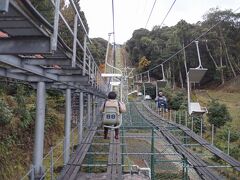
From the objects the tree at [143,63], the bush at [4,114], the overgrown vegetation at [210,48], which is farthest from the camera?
the tree at [143,63]

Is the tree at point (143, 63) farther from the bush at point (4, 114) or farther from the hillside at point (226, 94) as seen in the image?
the bush at point (4, 114)

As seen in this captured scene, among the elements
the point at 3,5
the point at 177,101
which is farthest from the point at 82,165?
the point at 177,101

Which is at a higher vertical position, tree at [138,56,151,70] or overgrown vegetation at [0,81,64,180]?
tree at [138,56,151,70]

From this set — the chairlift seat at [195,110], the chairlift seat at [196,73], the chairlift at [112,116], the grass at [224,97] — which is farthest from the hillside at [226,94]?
the chairlift at [112,116]

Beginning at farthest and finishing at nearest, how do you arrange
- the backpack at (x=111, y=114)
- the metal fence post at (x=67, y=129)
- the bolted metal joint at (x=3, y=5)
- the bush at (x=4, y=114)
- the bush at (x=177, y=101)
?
the bush at (x=177, y=101) < the bush at (x=4, y=114) < the metal fence post at (x=67, y=129) < the backpack at (x=111, y=114) < the bolted metal joint at (x=3, y=5)

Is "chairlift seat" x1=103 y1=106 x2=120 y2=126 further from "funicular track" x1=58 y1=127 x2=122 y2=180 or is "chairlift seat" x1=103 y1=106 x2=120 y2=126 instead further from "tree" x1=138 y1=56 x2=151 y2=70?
"tree" x1=138 y1=56 x2=151 y2=70

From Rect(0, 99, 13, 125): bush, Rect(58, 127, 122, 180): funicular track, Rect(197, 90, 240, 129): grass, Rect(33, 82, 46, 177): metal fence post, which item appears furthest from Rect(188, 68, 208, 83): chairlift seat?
Rect(197, 90, 240, 129): grass

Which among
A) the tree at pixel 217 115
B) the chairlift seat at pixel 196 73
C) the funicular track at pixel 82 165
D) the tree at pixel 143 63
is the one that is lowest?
the funicular track at pixel 82 165

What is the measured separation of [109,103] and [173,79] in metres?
44.8

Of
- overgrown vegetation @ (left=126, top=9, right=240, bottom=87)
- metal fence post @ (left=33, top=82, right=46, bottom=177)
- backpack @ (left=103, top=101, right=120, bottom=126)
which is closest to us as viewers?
metal fence post @ (left=33, top=82, right=46, bottom=177)

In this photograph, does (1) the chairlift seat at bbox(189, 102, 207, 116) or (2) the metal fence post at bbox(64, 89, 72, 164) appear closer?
(2) the metal fence post at bbox(64, 89, 72, 164)

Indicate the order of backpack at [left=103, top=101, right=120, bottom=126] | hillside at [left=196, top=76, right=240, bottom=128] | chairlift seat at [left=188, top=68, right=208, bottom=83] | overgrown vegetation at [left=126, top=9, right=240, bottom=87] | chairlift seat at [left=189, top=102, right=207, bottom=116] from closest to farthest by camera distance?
backpack at [left=103, top=101, right=120, bottom=126] < chairlift seat at [left=188, top=68, right=208, bottom=83] < chairlift seat at [left=189, top=102, right=207, bottom=116] < hillside at [left=196, top=76, right=240, bottom=128] < overgrown vegetation at [left=126, top=9, right=240, bottom=87]

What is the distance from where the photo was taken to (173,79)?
51.6m

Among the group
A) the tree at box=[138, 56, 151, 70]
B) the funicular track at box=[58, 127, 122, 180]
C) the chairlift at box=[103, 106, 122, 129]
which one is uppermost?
the tree at box=[138, 56, 151, 70]
